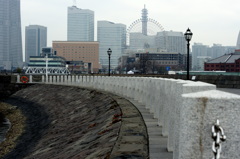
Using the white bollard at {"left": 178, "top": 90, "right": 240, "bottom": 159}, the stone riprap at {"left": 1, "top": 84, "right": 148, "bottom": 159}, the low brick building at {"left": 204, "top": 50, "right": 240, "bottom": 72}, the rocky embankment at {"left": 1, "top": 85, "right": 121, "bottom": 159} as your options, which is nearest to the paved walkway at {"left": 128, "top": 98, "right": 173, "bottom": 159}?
the stone riprap at {"left": 1, "top": 84, "right": 148, "bottom": 159}

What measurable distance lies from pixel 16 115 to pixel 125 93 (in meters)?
15.5

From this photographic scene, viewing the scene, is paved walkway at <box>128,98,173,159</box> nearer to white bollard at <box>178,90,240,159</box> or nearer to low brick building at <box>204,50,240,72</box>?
white bollard at <box>178,90,240,159</box>

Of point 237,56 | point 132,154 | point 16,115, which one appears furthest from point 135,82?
point 237,56

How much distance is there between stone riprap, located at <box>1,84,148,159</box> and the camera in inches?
333

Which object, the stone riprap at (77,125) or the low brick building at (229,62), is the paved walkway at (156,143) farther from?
the low brick building at (229,62)

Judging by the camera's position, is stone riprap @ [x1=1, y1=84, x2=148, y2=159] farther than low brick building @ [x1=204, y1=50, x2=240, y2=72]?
No

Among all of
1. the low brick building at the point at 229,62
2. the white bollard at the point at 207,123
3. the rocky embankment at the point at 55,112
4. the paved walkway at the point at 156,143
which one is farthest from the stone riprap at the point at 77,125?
the low brick building at the point at 229,62

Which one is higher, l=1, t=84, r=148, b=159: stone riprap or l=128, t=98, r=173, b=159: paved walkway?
l=128, t=98, r=173, b=159: paved walkway

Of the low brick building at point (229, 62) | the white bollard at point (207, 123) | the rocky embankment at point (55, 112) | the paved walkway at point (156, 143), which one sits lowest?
the rocky embankment at point (55, 112)

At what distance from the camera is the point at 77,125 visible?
18375 millimetres

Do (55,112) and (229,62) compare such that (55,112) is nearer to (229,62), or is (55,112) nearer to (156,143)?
(156,143)

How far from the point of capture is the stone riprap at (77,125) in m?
8.46

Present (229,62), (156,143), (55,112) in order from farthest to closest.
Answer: (229,62), (55,112), (156,143)

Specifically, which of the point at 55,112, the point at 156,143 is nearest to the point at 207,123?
the point at 156,143
